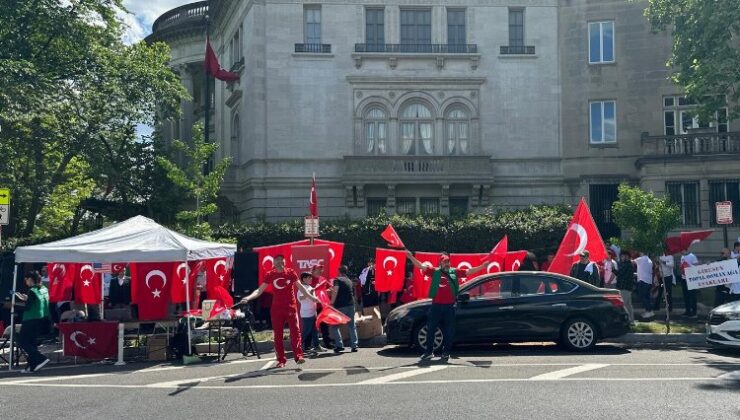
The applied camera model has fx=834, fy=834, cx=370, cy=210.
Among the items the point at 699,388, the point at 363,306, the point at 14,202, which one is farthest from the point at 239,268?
the point at 14,202

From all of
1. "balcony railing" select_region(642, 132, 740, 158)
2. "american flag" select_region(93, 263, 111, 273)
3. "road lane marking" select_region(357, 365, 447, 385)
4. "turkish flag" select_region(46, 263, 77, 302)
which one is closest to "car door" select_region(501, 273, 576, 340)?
"road lane marking" select_region(357, 365, 447, 385)

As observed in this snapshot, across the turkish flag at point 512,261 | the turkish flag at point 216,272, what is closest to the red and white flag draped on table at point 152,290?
the turkish flag at point 216,272

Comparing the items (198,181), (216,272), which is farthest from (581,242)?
(198,181)

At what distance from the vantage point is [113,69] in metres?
27.6

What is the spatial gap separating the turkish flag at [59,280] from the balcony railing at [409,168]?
15668 mm

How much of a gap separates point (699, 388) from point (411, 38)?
24.8m

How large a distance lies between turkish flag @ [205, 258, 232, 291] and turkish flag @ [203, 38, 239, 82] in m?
15.9

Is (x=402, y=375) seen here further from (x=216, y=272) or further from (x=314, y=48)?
(x=314, y=48)

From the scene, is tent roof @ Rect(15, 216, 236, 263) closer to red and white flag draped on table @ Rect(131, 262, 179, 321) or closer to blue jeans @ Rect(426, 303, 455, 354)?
red and white flag draped on table @ Rect(131, 262, 179, 321)

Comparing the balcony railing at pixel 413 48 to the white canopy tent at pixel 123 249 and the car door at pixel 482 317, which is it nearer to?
the white canopy tent at pixel 123 249

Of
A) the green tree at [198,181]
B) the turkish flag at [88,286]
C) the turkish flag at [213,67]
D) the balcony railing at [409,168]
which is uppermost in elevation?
the turkish flag at [213,67]

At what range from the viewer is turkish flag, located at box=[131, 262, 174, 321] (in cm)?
1570

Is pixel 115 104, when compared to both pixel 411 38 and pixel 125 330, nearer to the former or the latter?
pixel 411 38

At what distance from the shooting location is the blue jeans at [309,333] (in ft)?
49.5
